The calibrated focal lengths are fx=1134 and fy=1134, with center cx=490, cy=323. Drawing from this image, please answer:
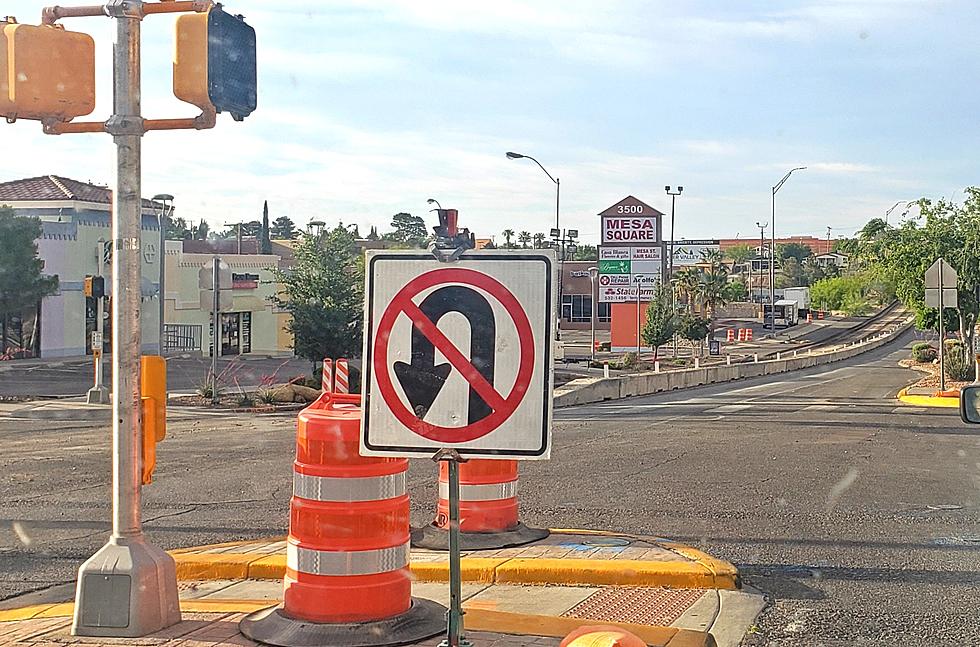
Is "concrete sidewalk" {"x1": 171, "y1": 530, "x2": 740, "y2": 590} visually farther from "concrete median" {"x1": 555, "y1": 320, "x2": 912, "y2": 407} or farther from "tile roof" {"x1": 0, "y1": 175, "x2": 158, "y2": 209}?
"tile roof" {"x1": 0, "y1": 175, "x2": 158, "y2": 209}

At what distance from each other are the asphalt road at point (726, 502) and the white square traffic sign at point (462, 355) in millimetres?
2630

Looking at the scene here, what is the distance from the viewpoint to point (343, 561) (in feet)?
18.3

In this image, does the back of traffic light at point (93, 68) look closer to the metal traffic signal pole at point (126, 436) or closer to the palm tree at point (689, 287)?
the metal traffic signal pole at point (126, 436)

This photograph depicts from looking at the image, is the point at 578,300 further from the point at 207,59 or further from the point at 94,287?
the point at 207,59

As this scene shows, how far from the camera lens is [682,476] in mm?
12516

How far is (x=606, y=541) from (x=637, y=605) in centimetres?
169

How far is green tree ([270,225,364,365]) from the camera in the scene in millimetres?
30594

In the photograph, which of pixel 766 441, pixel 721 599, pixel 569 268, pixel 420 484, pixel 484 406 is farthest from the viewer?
pixel 569 268

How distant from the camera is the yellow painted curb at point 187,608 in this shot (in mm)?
6379

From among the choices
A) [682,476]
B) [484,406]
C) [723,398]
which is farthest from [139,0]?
[723,398]

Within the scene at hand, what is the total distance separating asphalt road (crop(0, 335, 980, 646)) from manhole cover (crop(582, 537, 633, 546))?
68 centimetres

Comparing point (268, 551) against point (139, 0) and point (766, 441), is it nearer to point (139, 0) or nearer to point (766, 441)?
point (139, 0)

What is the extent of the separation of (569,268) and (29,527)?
9102cm

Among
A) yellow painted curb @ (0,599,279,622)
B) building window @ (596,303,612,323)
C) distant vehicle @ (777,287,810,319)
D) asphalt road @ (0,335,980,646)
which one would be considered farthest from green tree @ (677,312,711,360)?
distant vehicle @ (777,287,810,319)
